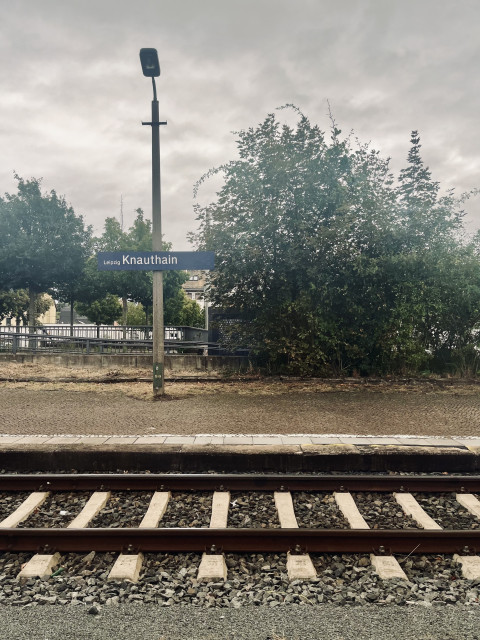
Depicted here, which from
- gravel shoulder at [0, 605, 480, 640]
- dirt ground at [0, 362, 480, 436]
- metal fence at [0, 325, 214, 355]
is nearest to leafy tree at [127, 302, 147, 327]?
metal fence at [0, 325, 214, 355]

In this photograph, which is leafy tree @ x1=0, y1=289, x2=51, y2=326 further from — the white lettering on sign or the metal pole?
the metal pole

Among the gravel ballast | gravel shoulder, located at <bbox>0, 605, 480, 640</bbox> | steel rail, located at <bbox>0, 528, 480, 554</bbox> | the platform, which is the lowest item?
the gravel ballast

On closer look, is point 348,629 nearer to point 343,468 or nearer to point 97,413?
point 343,468

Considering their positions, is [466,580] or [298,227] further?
[298,227]

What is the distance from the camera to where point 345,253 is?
1121 centimetres

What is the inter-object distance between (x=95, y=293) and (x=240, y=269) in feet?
67.1

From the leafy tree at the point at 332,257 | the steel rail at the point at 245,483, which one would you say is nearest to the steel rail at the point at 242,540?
the steel rail at the point at 245,483

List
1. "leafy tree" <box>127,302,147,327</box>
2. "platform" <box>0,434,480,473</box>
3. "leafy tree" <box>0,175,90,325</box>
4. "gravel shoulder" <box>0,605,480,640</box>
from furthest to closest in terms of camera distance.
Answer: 1. "leafy tree" <box>127,302,147,327</box>
2. "leafy tree" <box>0,175,90,325</box>
3. "platform" <box>0,434,480,473</box>
4. "gravel shoulder" <box>0,605,480,640</box>

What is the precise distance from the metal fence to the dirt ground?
16.0 feet

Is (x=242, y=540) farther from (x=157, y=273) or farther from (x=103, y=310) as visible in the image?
(x=103, y=310)

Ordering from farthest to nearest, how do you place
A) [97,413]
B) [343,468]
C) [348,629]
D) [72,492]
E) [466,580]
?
[97,413]
[343,468]
[72,492]
[466,580]
[348,629]

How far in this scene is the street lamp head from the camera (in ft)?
27.3

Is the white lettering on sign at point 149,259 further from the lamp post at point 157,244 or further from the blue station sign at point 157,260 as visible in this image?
the lamp post at point 157,244

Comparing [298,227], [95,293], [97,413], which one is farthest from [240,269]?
[95,293]
